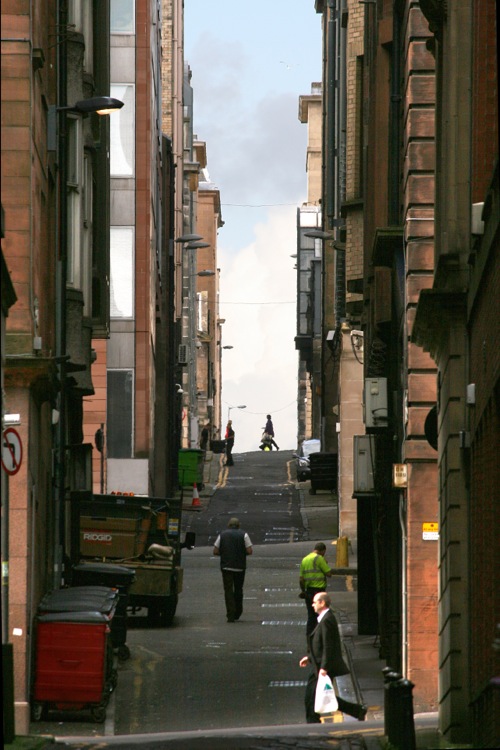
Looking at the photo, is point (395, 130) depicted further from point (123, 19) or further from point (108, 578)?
point (123, 19)

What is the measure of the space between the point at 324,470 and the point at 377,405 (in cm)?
3259

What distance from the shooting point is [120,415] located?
50.6 m

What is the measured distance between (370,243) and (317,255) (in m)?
65.7

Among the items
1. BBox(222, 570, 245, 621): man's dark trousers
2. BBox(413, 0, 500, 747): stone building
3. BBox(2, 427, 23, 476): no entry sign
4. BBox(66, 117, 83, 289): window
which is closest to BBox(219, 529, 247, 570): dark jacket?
BBox(222, 570, 245, 621): man's dark trousers

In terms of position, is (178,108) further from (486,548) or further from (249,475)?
(486,548)

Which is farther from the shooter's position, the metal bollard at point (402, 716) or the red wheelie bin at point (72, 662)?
the red wheelie bin at point (72, 662)

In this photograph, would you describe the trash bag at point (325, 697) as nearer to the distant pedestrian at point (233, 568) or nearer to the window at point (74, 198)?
the window at point (74, 198)

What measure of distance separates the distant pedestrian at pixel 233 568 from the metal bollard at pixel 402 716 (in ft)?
46.5

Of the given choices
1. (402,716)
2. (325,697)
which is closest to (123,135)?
(325,697)

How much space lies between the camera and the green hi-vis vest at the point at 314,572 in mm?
26258

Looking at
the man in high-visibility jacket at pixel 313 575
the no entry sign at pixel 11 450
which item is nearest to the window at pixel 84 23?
the man in high-visibility jacket at pixel 313 575

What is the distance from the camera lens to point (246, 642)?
2702 centimetres

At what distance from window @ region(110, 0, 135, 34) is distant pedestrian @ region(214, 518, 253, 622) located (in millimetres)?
24769

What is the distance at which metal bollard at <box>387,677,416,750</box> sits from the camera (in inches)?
588
